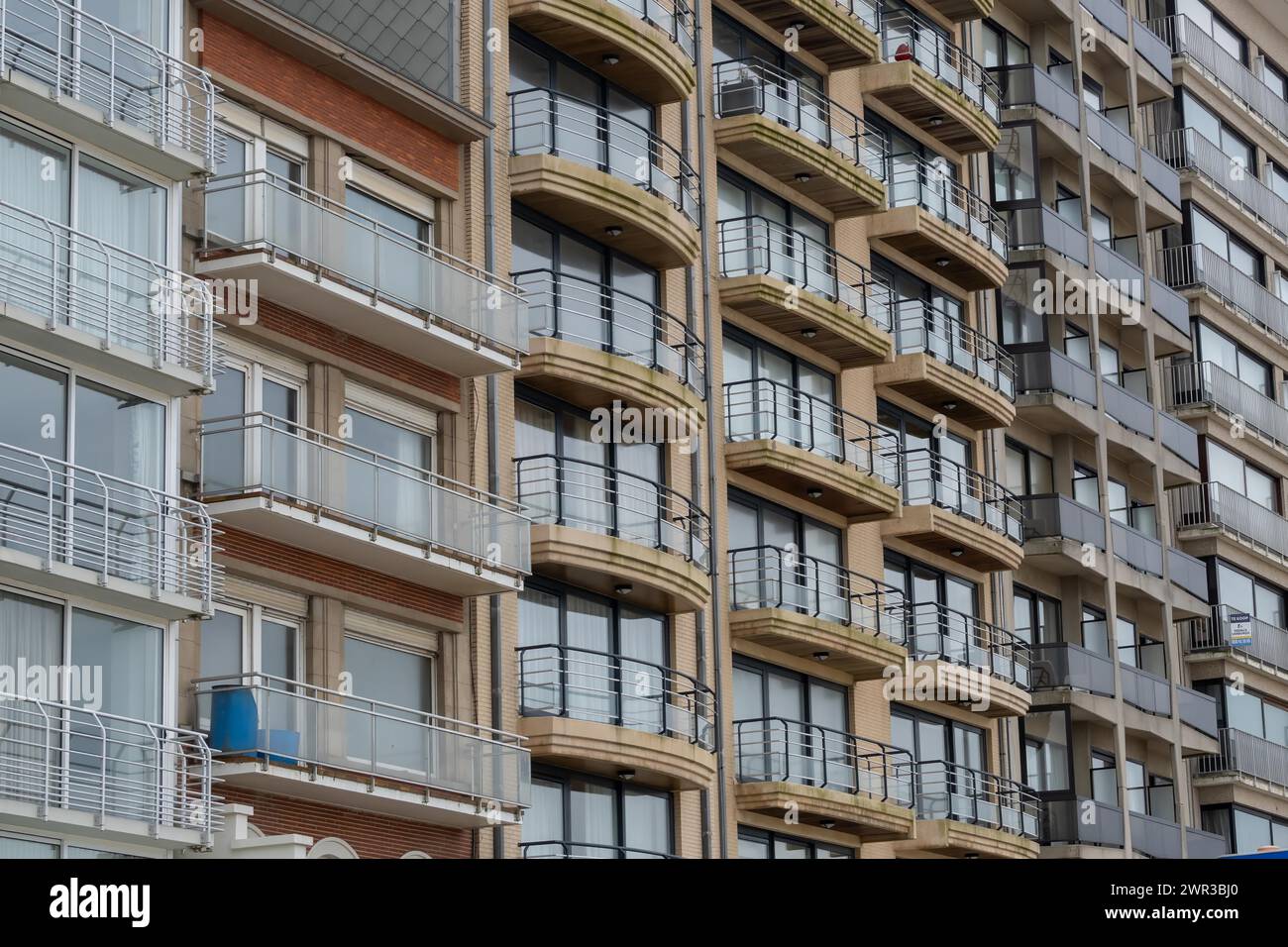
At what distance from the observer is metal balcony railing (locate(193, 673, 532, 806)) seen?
85.7 ft

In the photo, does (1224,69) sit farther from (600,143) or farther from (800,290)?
(600,143)

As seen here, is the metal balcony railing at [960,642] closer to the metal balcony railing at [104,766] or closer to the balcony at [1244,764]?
the balcony at [1244,764]

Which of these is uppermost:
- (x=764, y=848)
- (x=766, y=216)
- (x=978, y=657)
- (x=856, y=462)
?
(x=766, y=216)

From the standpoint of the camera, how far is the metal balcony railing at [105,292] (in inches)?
952

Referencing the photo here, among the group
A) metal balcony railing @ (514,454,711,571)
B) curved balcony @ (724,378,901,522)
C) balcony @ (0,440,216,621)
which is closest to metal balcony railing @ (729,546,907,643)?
curved balcony @ (724,378,901,522)

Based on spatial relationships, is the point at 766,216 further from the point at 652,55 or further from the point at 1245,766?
the point at 1245,766

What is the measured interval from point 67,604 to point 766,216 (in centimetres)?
1937

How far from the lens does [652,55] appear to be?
1405 inches

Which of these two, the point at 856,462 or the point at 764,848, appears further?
the point at 856,462

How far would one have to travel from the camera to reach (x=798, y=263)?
40000mm

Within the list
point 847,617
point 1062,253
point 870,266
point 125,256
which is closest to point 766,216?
point 870,266

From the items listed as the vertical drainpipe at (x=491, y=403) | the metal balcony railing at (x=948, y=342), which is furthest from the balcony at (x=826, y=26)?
the vertical drainpipe at (x=491, y=403)

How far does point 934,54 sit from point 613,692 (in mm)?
17964

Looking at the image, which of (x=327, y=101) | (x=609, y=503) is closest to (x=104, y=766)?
(x=327, y=101)
